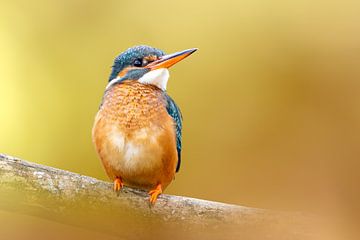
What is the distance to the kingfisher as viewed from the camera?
12.4ft

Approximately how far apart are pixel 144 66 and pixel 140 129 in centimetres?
59

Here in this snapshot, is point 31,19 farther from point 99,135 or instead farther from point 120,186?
point 120,186

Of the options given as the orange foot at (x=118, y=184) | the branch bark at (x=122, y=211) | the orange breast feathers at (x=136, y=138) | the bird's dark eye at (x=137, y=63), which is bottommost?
the branch bark at (x=122, y=211)

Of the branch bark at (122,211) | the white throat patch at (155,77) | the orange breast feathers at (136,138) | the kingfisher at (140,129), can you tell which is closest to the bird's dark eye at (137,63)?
the kingfisher at (140,129)

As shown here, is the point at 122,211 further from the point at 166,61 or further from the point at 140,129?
the point at 166,61

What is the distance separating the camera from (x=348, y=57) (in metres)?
4.88

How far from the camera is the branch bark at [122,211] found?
10.0 feet

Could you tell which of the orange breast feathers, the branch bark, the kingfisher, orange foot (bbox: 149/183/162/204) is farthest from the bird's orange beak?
the branch bark

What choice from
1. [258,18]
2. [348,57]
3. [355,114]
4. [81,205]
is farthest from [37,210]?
[258,18]

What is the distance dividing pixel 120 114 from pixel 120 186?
0.48m

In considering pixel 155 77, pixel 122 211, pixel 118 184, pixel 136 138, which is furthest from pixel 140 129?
pixel 122 211

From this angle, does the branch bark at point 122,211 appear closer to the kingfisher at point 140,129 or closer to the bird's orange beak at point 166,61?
the kingfisher at point 140,129

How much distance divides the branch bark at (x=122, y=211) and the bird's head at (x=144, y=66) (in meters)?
0.91

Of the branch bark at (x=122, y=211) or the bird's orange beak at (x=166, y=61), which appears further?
the bird's orange beak at (x=166, y=61)
